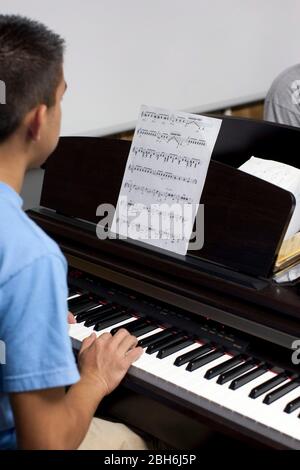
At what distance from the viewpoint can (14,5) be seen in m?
2.44

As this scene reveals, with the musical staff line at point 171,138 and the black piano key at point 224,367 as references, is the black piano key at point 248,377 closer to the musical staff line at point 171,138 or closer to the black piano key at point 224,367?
the black piano key at point 224,367

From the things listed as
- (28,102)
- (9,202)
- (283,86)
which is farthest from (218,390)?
(283,86)

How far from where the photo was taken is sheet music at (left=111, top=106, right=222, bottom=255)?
5.61ft

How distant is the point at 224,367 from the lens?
1.57 metres

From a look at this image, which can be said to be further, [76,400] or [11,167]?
[76,400]

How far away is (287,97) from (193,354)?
165cm

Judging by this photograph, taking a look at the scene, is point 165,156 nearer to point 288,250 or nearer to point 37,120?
point 288,250

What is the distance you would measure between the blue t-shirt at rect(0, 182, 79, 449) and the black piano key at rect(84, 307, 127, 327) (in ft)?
1.84

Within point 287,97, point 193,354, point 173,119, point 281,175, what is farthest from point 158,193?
point 287,97

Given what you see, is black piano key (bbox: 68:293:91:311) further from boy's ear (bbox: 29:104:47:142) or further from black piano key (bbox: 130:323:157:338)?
boy's ear (bbox: 29:104:47:142)

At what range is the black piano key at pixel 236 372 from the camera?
1521 mm

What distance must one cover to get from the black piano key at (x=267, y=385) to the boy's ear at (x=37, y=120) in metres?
0.71

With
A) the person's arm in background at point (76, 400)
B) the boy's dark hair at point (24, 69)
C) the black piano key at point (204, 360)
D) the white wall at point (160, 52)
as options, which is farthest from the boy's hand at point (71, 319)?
the white wall at point (160, 52)

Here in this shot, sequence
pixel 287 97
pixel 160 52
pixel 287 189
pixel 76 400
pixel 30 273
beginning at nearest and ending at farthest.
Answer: pixel 30 273 → pixel 76 400 → pixel 287 189 → pixel 287 97 → pixel 160 52
